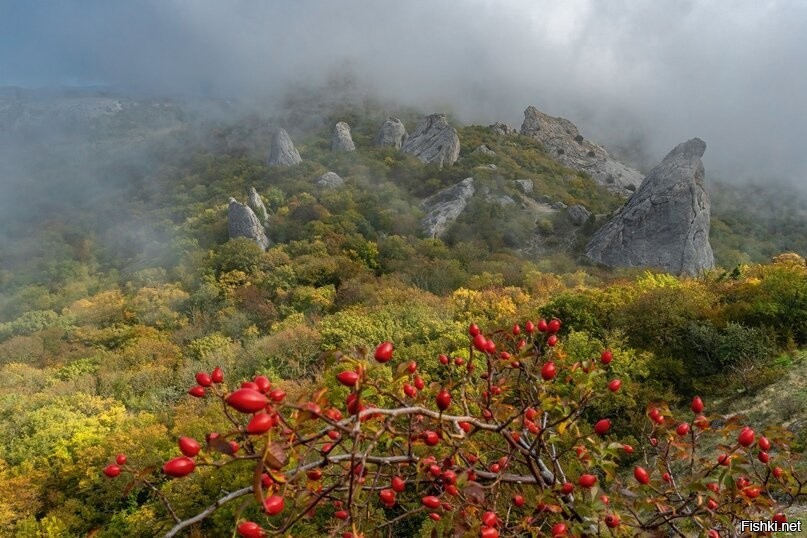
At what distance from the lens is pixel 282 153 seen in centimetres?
5581

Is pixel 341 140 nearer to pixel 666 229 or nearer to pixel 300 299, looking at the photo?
pixel 300 299

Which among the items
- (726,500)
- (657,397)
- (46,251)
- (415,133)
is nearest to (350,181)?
(415,133)

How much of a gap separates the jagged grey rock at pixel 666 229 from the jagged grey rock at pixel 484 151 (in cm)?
2358

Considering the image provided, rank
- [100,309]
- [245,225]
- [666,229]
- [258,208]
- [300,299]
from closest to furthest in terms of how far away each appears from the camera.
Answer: [300,299]
[100,309]
[666,229]
[245,225]
[258,208]

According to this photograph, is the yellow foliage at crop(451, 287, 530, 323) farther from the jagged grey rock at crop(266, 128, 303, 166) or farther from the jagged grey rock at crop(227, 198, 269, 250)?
the jagged grey rock at crop(266, 128, 303, 166)

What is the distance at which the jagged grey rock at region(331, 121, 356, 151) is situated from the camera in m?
59.6

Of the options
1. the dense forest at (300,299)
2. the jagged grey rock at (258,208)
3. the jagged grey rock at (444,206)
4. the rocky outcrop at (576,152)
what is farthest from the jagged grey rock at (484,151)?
the jagged grey rock at (258,208)

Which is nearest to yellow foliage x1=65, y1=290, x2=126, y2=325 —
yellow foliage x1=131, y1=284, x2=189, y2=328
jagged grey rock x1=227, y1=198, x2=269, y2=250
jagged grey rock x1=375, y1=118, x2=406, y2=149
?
yellow foliage x1=131, y1=284, x2=189, y2=328

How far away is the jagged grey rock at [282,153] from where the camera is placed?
5570 cm

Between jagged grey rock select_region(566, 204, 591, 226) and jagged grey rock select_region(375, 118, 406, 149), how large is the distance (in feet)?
93.0

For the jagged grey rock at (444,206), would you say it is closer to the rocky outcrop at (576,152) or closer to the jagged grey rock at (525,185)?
the jagged grey rock at (525,185)

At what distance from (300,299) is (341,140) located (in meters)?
39.6

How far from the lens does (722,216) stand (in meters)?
55.0

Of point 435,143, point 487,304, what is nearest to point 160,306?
point 487,304
